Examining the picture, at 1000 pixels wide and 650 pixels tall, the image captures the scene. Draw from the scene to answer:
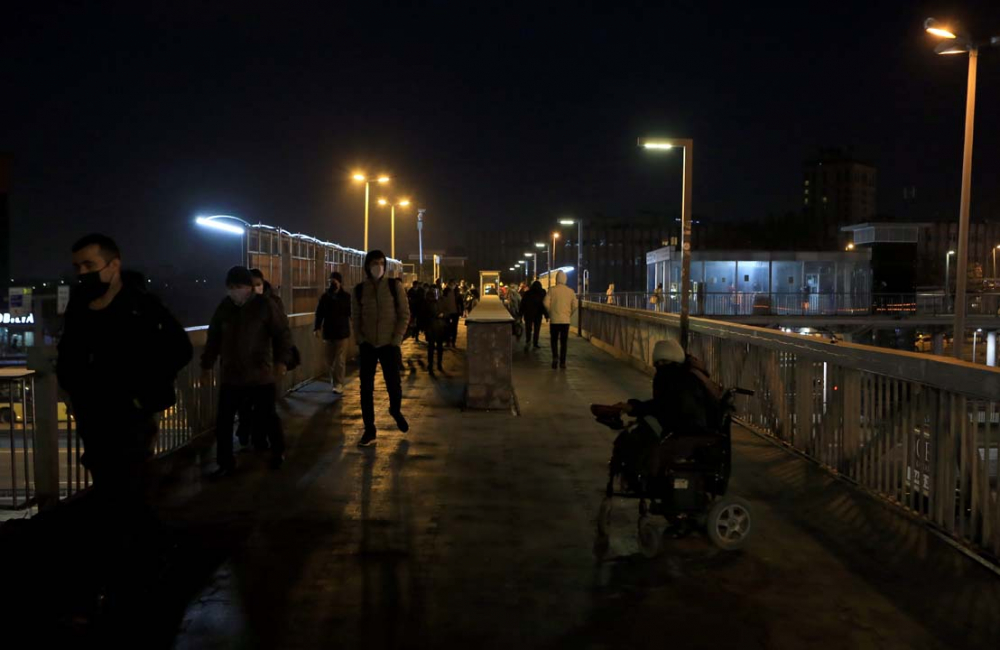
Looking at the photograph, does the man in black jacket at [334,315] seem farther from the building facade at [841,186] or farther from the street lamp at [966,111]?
the building facade at [841,186]

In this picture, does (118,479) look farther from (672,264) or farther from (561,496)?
(672,264)

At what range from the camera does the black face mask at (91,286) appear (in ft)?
14.7

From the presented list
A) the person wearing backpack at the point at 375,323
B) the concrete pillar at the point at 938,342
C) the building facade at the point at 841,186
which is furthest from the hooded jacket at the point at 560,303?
the building facade at the point at 841,186

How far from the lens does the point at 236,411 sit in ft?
25.9

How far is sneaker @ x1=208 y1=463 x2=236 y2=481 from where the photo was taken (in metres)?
7.53

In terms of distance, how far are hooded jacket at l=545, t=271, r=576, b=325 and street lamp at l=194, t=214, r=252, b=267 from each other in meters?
6.28

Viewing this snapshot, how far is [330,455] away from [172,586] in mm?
3738

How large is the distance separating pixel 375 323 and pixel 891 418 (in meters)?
4.75

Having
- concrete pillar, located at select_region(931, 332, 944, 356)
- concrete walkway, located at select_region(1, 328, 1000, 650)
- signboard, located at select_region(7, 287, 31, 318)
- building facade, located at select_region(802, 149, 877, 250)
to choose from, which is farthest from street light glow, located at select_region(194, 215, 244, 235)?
building facade, located at select_region(802, 149, 877, 250)

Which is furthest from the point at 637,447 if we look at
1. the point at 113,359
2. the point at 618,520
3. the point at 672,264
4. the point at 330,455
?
the point at 672,264

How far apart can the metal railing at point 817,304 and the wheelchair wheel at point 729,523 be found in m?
35.8

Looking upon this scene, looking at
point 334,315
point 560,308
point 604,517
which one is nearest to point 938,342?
point 560,308

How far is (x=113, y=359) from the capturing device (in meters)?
4.40

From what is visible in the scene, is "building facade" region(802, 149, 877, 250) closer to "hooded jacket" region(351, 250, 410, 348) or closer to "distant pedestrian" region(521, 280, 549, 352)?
"distant pedestrian" region(521, 280, 549, 352)
